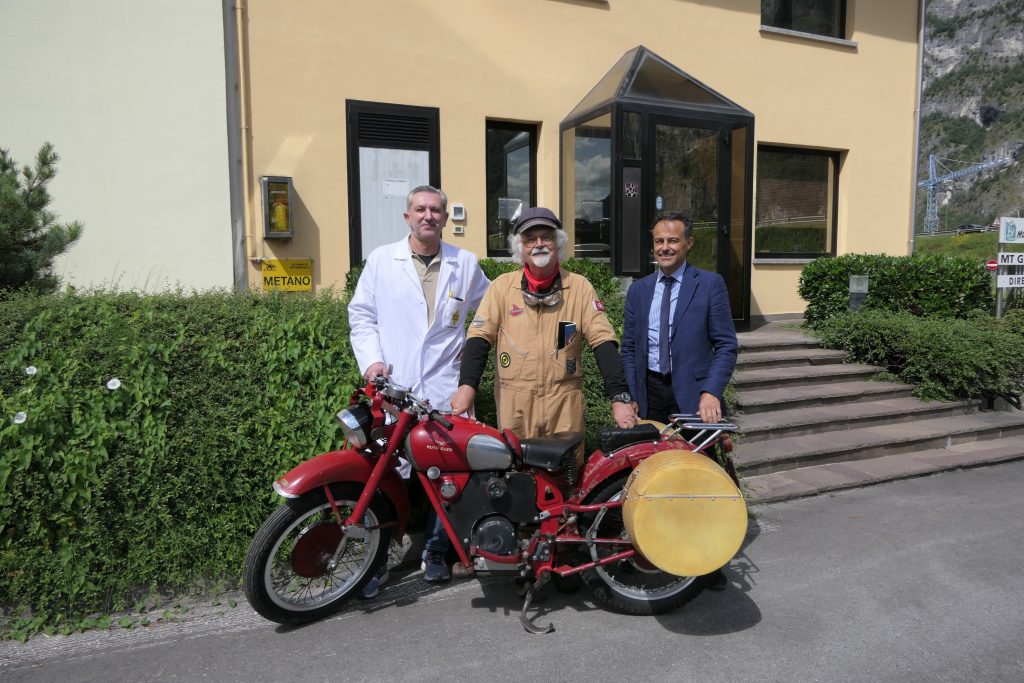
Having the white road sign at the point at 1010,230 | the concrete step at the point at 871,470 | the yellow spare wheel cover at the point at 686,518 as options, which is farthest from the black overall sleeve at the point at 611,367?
the white road sign at the point at 1010,230

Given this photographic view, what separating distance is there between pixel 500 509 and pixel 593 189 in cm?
654

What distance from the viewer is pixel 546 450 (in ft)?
10.5

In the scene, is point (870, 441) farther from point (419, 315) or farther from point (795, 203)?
point (795, 203)

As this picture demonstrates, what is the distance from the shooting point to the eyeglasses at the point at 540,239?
337cm

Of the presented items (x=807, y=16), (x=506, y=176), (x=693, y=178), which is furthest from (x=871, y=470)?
(x=807, y=16)

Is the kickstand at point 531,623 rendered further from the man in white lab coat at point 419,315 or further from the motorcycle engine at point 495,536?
the man in white lab coat at point 419,315

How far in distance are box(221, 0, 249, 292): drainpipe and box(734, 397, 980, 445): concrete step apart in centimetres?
545

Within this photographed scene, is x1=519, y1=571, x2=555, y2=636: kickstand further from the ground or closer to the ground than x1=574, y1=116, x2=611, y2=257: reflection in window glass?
closer to the ground

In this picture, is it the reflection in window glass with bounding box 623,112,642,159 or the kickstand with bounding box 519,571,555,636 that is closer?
the kickstand with bounding box 519,571,555,636

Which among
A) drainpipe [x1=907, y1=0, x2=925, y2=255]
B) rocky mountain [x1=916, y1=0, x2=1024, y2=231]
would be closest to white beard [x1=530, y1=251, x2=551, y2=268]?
drainpipe [x1=907, y1=0, x2=925, y2=255]

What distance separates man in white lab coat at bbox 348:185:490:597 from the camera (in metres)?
3.67

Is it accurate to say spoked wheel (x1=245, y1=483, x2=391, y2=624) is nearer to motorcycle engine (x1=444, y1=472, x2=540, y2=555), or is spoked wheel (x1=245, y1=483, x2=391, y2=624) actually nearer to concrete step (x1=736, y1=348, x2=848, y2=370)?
motorcycle engine (x1=444, y1=472, x2=540, y2=555)

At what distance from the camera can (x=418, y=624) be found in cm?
333

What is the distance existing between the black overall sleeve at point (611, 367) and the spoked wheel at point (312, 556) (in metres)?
0.91
